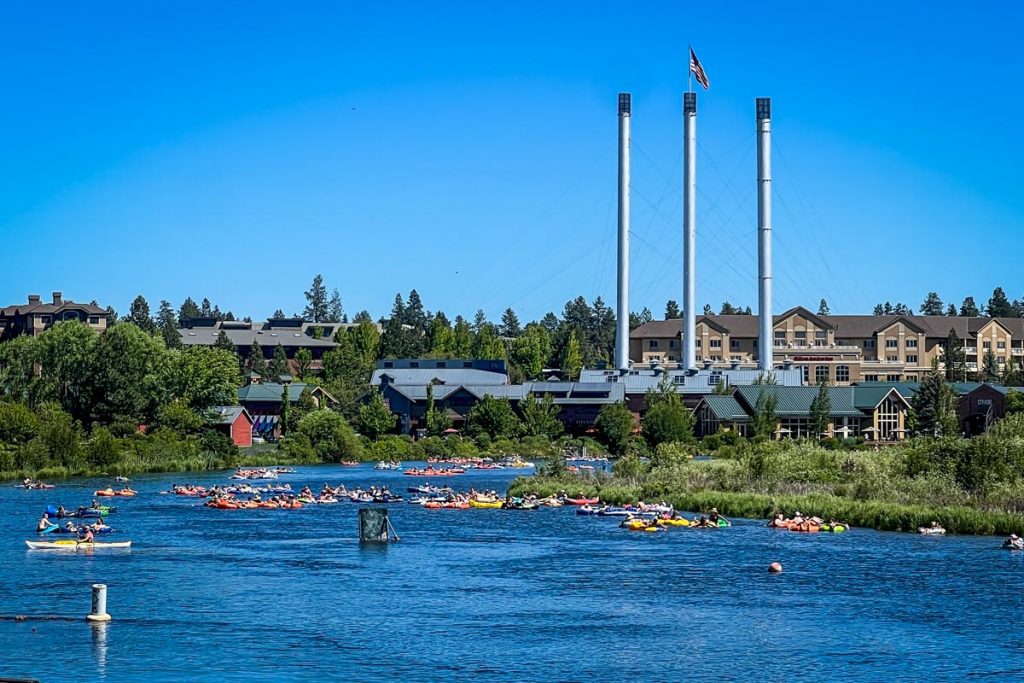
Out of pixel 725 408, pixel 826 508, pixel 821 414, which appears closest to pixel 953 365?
pixel 821 414

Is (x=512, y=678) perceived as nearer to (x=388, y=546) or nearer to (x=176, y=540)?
(x=388, y=546)

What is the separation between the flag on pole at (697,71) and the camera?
527 feet

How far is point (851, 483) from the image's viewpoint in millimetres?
79625

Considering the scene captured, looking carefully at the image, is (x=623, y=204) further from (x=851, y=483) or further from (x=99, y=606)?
(x=99, y=606)

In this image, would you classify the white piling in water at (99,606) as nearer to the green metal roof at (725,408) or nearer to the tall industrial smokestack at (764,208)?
the green metal roof at (725,408)

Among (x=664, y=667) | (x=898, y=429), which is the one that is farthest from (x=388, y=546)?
(x=898, y=429)

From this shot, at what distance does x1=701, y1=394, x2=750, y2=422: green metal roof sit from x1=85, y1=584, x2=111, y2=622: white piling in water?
107 metres

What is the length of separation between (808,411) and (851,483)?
69958mm

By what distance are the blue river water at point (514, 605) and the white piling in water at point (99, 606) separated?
0.40 m

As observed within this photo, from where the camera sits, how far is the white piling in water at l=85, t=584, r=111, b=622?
43.6 meters

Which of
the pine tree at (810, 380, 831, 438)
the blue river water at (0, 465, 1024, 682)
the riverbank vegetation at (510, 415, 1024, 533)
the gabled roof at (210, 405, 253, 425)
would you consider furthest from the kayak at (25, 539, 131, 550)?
the pine tree at (810, 380, 831, 438)

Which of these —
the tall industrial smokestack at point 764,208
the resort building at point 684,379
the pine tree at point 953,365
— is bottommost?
the resort building at point 684,379

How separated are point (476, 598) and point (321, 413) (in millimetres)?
87044

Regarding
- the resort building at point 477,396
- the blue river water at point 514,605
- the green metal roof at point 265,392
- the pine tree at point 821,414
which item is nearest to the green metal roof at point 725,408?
the pine tree at point 821,414
